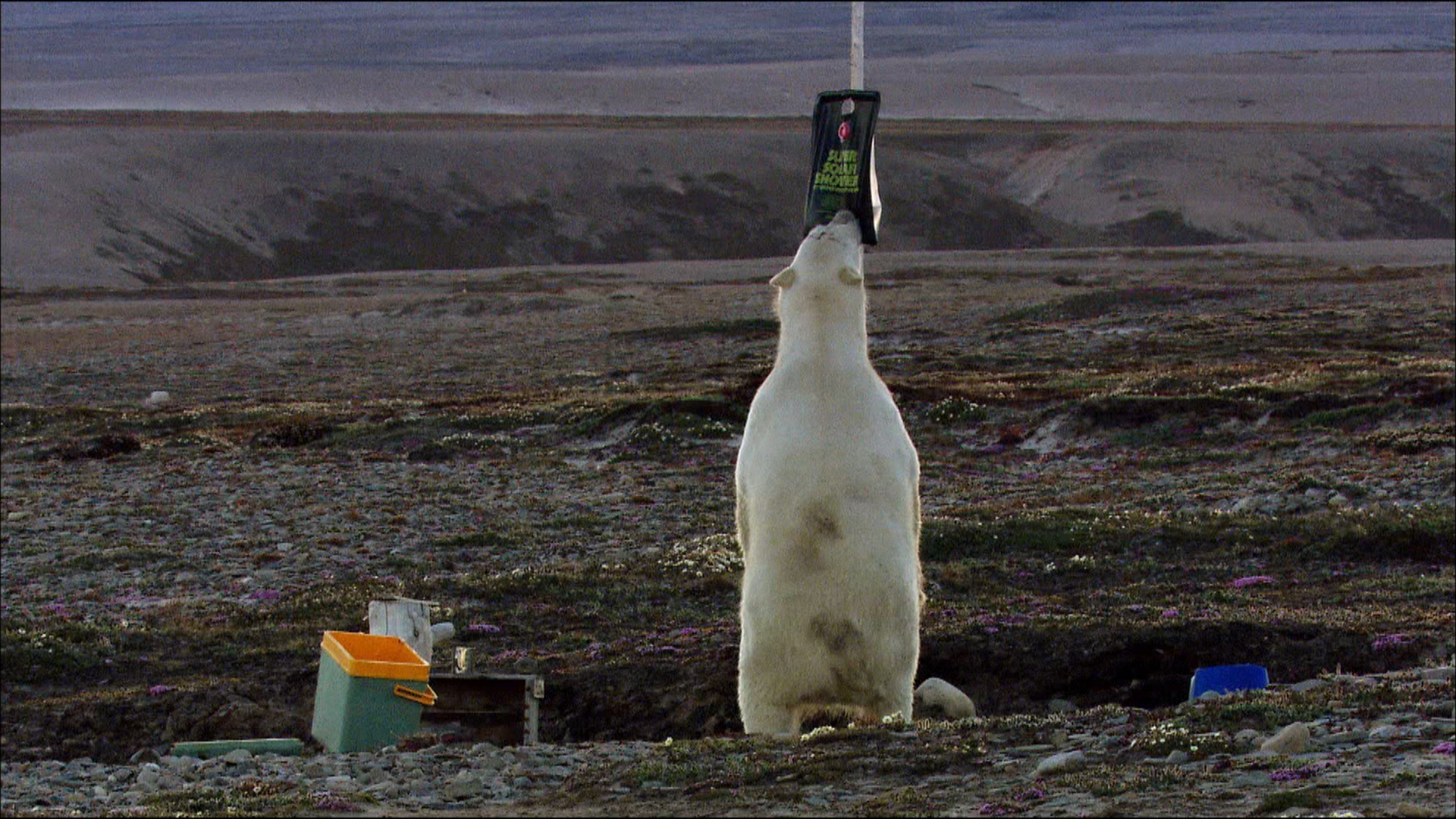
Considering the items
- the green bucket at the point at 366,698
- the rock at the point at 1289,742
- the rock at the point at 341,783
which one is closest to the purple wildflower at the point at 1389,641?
the rock at the point at 1289,742

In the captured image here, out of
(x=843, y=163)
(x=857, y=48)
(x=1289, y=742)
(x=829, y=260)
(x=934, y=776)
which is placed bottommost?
(x=934, y=776)

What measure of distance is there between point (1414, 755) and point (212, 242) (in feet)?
298

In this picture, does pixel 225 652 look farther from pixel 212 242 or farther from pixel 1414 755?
pixel 212 242

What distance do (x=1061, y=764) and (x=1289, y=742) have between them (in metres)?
1.05

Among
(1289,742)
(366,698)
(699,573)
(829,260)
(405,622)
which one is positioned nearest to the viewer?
(1289,742)

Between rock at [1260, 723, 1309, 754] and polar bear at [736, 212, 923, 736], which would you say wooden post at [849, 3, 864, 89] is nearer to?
polar bear at [736, 212, 923, 736]

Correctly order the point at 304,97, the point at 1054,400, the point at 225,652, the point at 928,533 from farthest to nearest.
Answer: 1. the point at 304,97
2. the point at 1054,400
3. the point at 928,533
4. the point at 225,652

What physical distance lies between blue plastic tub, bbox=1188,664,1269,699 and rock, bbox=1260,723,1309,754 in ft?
11.7

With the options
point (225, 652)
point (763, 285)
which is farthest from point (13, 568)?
point (763, 285)

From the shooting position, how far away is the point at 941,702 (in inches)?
504

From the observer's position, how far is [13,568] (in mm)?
19188

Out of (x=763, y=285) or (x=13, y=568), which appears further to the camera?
(x=763, y=285)

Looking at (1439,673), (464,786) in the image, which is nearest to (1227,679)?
(1439,673)

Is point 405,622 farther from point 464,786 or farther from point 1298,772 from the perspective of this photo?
point 1298,772
